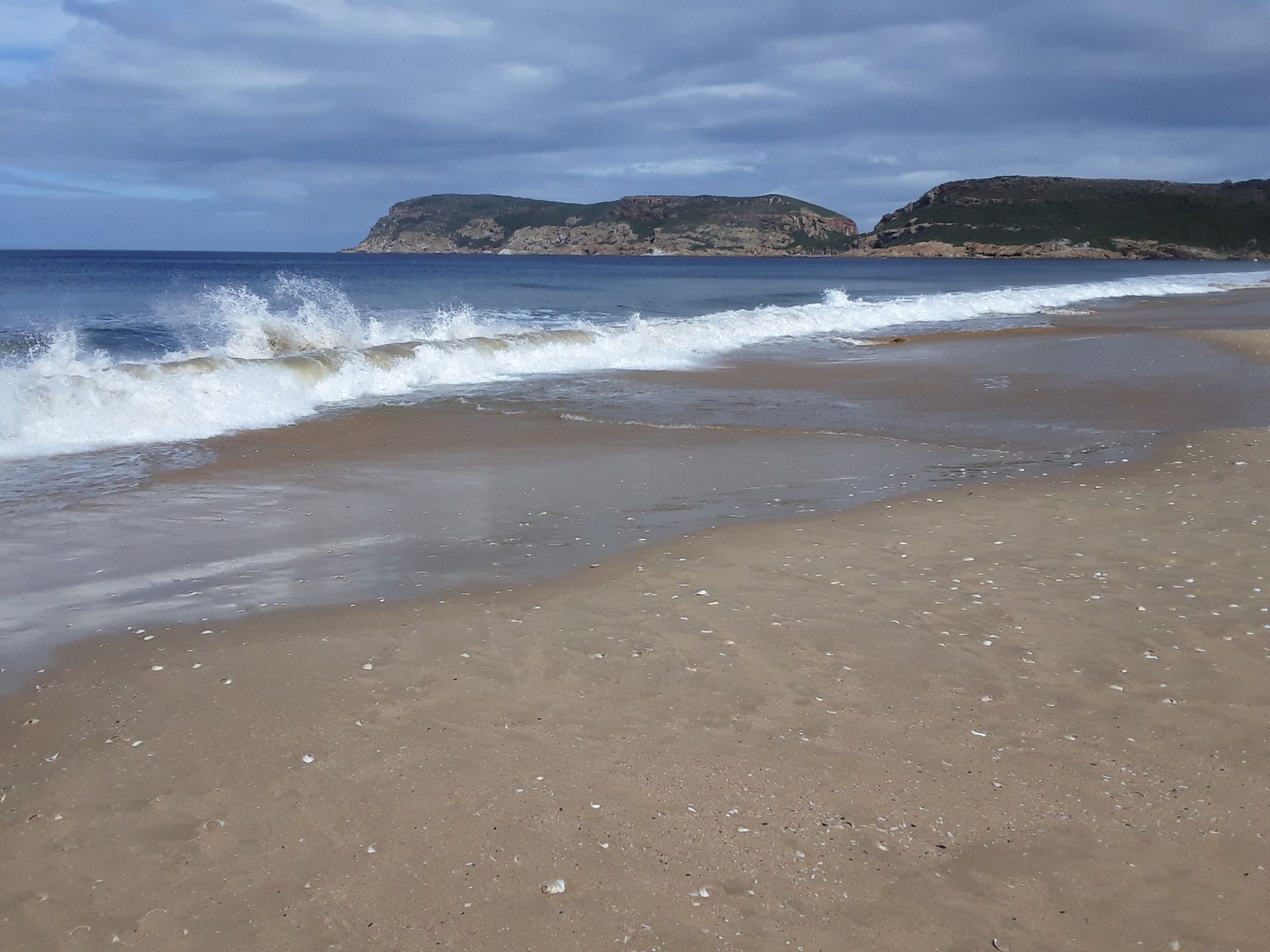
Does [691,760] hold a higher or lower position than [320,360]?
lower

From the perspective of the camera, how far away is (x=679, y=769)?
3.69 metres

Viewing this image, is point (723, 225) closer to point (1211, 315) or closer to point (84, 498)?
point (1211, 315)

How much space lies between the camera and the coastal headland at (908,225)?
133000 millimetres

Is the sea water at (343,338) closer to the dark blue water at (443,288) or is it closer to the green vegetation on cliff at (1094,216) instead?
the dark blue water at (443,288)

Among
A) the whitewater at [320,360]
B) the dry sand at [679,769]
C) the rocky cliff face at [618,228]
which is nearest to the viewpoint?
the dry sand at [679,769]

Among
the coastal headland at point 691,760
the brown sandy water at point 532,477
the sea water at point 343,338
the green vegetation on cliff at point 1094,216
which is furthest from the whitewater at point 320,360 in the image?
the green vegetation on cliff at point 1094,216

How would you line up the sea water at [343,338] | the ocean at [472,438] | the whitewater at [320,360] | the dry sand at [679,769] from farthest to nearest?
the sea water at [343,338], the whitewater at [320,360], the ocean at [472,438], the dry sand at [679,769]

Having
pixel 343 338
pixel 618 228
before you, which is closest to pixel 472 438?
pixel 343 338

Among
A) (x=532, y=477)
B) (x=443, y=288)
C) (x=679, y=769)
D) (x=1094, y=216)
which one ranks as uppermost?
(x=1094, y=216)

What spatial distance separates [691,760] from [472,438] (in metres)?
7.31

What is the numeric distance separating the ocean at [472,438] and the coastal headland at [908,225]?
124 m

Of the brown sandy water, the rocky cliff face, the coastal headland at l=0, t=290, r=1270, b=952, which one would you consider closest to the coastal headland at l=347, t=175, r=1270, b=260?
the rocky cliff face

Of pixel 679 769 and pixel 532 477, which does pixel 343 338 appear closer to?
pixel 532 477


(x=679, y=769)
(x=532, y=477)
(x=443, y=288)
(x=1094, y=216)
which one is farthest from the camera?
(x=1094, y=216)
